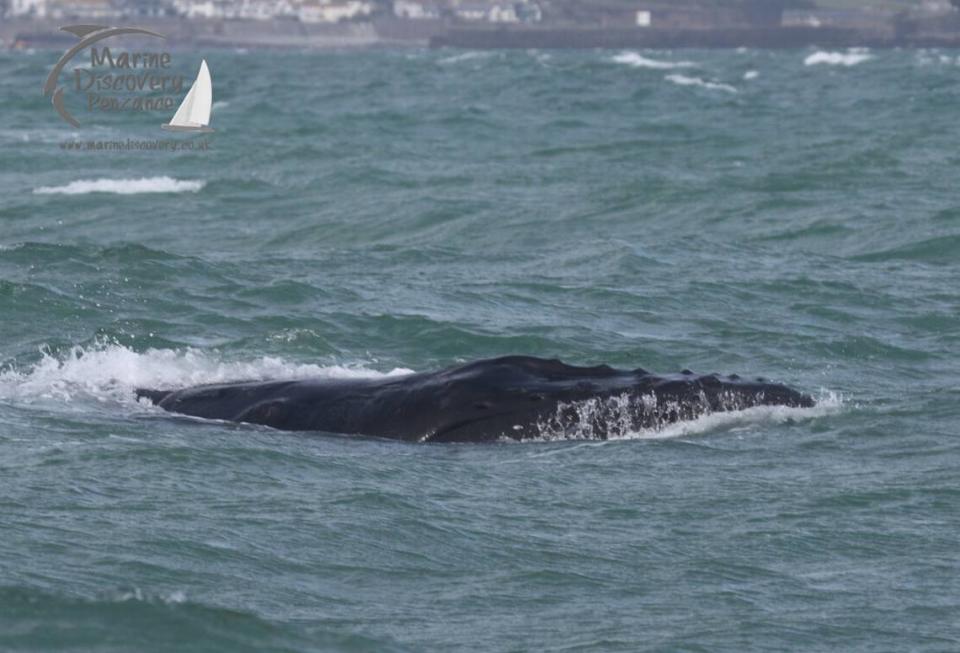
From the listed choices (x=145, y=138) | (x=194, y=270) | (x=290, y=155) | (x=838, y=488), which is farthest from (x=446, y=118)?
(x=838, y=488)

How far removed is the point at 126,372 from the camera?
607 inches

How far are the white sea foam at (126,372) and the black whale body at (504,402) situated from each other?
3.83ft

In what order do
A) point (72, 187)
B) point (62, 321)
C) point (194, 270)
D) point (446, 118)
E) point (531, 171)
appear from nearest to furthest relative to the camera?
point (62, 321) < point (194, 270) < point (72, 187) < point (531, 171) < point (446, 118)

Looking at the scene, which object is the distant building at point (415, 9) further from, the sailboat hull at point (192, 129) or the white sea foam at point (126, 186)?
the white sea foam at point (126, 186)

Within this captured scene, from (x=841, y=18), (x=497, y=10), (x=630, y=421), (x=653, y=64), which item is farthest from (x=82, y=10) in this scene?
(x=630, y=421)

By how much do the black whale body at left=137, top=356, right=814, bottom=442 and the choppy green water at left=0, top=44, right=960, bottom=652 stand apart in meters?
0.22

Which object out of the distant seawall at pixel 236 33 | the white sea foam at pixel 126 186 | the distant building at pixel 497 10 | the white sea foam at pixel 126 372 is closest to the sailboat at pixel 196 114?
the white sea foam at pixel 126 186

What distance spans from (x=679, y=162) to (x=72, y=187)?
11.3 m

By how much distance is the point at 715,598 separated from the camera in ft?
30.1

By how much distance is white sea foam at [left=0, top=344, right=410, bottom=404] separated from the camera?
14.5 m

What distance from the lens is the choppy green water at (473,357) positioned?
8.98 metres

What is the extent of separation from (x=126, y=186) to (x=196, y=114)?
47.6 feet

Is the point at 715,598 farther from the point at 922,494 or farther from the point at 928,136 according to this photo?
the point at 928,136

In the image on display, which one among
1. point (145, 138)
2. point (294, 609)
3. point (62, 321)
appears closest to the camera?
point (294, 609)
